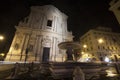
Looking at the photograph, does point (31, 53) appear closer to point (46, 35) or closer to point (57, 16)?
point (46, 35)

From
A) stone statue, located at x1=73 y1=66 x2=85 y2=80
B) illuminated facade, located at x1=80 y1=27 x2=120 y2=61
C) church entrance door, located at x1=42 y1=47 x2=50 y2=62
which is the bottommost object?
stone statue, located at x1=73 y1=66 x2=85 y2=80

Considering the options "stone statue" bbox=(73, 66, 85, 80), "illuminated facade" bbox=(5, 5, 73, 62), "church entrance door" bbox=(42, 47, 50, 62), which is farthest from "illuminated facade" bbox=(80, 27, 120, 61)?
"stone statue" bbox=(73, 66, 85, 80)

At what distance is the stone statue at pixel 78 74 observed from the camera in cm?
397

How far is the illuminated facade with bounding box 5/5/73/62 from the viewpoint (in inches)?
526

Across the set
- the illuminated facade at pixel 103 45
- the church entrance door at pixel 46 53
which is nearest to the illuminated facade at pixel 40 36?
the church entrance door at pixel 46 53

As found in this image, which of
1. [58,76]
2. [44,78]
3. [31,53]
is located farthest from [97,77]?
[31,53]

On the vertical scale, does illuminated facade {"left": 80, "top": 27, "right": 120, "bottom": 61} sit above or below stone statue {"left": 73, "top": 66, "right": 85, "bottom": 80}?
above

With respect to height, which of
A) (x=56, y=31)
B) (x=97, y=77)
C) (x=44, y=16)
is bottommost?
(x=97, y=77)

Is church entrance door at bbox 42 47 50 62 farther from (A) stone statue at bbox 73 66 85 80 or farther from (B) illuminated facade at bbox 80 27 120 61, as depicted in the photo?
(B) illuminated facade at bbox 80 27 120 61

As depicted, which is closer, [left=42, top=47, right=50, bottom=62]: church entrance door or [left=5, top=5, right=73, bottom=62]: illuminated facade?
[left=5, top=5, right=73, bottom=62]: illuminated facade

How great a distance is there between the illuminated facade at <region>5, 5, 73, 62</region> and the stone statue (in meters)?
9.95

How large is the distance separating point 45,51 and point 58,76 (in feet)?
38.2

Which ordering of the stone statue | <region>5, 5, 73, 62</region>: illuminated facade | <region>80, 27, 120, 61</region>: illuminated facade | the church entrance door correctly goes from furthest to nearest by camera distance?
<region>80, 27, 120, 61</region>: illuminated facade → the church entrance door → <region>5, 5, 73, 62</region>: illuminated facade → the stone statue

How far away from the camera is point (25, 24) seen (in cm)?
1567
